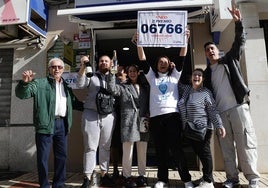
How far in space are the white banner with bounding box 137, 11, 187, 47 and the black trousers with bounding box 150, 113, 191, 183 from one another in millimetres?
1210

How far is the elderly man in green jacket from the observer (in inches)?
148

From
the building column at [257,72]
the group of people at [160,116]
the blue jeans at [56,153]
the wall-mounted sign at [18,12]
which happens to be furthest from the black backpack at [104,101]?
the building column at [257,72]

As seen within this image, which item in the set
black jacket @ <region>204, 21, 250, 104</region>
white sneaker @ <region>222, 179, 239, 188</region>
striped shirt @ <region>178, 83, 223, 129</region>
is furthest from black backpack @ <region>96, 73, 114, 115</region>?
white sneaker @ <region>222, 179, 239, 188</region>

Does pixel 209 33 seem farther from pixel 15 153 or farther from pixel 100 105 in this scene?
pixel 15 153

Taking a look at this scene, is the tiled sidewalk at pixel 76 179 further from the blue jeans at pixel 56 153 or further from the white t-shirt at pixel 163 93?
the white t-shirt at pixel 163 93

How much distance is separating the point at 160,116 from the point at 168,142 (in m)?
0.42

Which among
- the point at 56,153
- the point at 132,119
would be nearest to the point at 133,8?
the point at 132,119

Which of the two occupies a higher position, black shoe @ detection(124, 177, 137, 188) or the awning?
the awning

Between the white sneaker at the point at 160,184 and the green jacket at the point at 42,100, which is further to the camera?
the white sneaker at the point at 160,184

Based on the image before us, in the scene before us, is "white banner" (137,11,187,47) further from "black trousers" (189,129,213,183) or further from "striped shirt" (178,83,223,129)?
"black trousers" (189,129,213,183)

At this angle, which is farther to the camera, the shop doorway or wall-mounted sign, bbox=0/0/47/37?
the shop doorway

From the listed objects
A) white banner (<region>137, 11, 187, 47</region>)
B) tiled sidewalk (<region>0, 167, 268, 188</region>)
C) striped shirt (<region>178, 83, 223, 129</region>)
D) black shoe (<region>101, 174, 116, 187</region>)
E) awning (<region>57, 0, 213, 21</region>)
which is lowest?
tiled sidewalk (<region>0, 167, 268, 188</region>)

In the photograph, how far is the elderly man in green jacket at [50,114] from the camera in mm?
3770

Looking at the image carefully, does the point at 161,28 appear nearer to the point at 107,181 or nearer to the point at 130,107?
the point at 130,107
